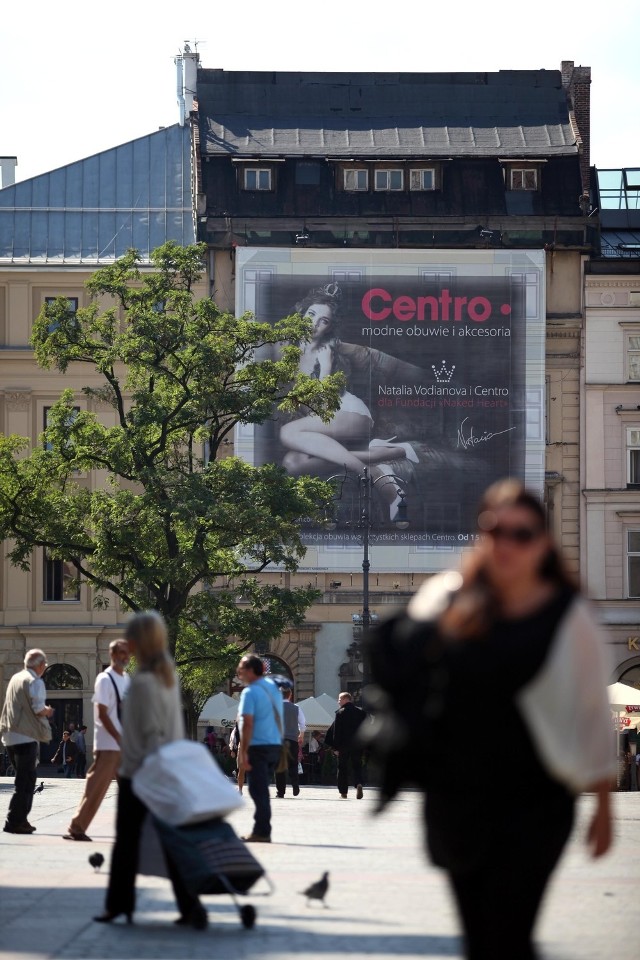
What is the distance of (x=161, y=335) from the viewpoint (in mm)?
36719

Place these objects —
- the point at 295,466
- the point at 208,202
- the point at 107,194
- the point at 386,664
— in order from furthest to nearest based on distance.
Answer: the point at 107,194 → the point at 208,202 → the point at 295,466 → the point at 386,664

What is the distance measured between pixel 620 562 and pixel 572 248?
31.9ft

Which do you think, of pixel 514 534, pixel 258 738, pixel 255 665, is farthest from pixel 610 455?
pixel 514 534

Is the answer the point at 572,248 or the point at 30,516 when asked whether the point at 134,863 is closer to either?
the point at 30,516

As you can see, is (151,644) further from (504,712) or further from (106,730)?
(106,730)

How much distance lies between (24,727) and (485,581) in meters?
12.0

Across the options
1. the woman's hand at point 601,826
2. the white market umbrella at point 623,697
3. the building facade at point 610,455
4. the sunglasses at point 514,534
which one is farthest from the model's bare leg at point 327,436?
the sunglasses at point 514,534

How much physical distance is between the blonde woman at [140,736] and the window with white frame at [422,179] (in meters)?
49.3

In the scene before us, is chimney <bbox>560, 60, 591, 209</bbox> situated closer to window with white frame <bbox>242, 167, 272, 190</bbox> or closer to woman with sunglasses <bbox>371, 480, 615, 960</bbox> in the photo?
window with white frame <bbox>242, 167, 272, 190</bbox>

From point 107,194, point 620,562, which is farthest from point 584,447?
point 107,194

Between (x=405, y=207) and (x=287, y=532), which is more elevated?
(x=405, y=207)

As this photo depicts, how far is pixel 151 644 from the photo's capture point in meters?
10.2

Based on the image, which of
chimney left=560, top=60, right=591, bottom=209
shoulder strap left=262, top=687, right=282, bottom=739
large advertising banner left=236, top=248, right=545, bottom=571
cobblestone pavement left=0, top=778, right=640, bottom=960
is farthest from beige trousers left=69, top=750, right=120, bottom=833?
chimney left=560, top=60, right=591, bottom=209

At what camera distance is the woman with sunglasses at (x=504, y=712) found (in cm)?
548
